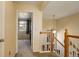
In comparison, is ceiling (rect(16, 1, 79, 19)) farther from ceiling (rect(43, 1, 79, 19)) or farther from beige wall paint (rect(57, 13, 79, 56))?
beige wall paint (rect(57, 13, 79, 56))

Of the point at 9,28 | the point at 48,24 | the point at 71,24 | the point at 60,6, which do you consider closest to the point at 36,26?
the point at 60,6

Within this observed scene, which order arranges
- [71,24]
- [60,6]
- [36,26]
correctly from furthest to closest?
1. [71,24]
2. [36,26]
3. [60,6]

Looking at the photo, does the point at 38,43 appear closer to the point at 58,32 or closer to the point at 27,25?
the point at 58,32

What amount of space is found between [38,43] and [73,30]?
269cm

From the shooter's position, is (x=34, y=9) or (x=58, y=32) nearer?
(x=34, y=9)

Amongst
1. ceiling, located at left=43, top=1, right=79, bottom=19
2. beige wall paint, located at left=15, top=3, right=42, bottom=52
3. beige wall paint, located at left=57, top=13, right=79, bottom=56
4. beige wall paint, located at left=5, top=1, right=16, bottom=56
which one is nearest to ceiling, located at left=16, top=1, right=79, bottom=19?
ceiling, located at left=43, top=1, right=79, bottom=19

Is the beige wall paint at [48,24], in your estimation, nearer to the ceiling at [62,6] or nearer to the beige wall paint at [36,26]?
the ceiling at [62,6]

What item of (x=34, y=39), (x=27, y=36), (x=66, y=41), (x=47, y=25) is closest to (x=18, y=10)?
(x=34, y=39)

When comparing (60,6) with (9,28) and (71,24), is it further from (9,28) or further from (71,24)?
(71,24)

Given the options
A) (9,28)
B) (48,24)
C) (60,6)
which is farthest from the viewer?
(48,24)

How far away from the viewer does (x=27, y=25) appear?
13.5m

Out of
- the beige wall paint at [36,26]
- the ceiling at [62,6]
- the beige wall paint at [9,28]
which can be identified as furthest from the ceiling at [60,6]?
the beige wall paint at [9,28]

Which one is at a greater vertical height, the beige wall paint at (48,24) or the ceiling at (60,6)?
the ceiling at (60,6)

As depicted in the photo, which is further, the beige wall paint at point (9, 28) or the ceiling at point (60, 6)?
the ceiling at point (60, 6)
